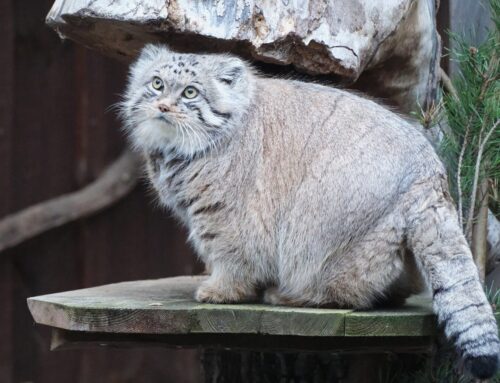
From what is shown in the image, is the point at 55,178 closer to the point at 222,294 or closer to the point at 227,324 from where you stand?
the point at 222,294

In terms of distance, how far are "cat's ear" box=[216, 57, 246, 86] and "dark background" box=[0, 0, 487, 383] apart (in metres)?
2.10

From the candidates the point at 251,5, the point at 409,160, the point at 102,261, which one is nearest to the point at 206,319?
the point at 409,160

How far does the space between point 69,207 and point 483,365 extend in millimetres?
3251

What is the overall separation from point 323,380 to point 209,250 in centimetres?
90

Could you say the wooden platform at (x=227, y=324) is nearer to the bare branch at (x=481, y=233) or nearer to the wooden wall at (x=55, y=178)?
the bare branch at (x=481, y=233)

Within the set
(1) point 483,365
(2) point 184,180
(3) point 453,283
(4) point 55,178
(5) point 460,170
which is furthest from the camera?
(4) point 55,178

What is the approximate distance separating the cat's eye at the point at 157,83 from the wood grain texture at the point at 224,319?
2.82 ft

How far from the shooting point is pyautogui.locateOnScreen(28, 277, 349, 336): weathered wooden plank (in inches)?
135

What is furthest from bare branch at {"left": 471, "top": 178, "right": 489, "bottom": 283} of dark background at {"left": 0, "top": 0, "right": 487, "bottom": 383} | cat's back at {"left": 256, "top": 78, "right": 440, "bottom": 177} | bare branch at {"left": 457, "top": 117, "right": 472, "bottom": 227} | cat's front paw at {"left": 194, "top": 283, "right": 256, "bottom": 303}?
dark background at {"left": 0, "top": 0, "right": 487, "bottom": 383}

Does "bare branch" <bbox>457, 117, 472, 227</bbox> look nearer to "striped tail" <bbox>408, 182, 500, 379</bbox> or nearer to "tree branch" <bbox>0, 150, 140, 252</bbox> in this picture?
"striped tail" <bbox>408, 182, 500, 379</bbox>

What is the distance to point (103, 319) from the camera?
3598 millimetres

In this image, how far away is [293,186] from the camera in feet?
12.6

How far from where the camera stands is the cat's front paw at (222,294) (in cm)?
385

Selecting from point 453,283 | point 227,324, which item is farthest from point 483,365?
point 227,324
